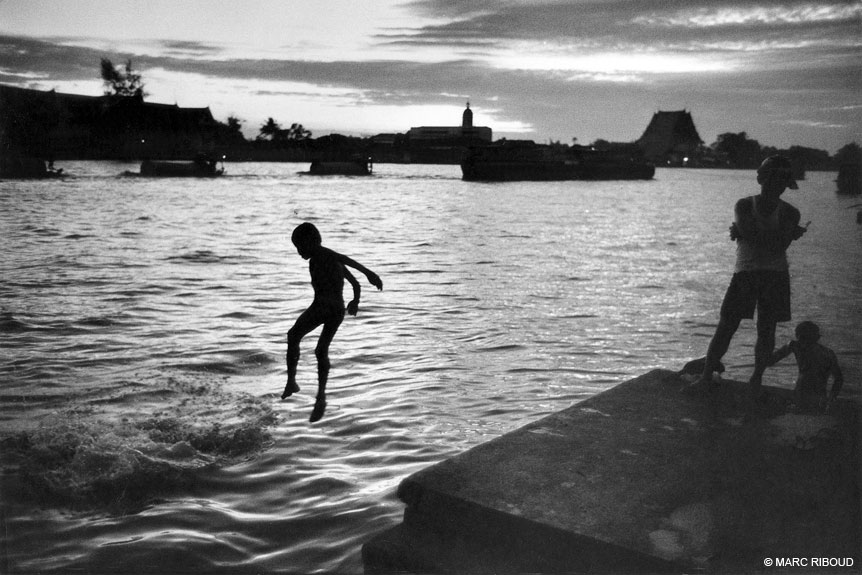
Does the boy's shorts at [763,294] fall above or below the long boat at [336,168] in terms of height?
below

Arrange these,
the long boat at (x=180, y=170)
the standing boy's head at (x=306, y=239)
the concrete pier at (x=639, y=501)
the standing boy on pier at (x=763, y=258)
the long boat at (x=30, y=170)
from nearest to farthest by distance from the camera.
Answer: the standing boy's head at (x=306, y=239) → the concrete pier at (x=639, y=501) → the standing boy on pier at (x=763, y=258) → the long boat at (x=30, y=170) → the long boat at (x=180, y=170)

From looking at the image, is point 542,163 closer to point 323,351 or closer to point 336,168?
point 336,168

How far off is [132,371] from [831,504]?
29.6 ft

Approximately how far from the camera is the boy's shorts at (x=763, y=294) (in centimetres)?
617

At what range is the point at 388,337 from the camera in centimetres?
1327

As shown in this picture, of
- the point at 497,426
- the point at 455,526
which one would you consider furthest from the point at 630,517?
the point at 497,426

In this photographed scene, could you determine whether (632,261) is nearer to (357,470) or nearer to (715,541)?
(357,470)

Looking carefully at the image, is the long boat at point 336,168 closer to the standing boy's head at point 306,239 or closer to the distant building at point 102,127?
the distant building at point 102,127

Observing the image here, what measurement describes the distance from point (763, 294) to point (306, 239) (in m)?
4.87

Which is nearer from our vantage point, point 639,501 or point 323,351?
point 323,351

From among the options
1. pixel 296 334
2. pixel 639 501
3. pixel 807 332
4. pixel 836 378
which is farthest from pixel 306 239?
pixel 836 378

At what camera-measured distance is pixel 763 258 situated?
20.1 feet

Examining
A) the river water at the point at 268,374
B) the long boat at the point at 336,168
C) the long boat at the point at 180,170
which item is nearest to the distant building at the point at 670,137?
the long boat at the point at 336,168

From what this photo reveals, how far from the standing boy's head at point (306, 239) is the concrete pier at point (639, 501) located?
94.4 inches
